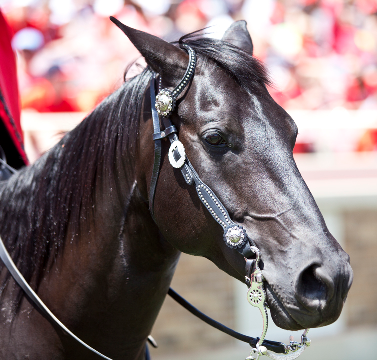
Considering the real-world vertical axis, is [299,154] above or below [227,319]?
above

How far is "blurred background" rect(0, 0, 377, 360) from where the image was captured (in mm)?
5090

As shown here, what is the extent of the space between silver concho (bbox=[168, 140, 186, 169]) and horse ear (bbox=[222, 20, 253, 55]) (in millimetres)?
629

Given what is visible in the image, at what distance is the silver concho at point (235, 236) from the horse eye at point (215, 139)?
0.87ft

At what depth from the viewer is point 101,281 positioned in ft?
5.82

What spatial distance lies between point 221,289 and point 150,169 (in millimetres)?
3699

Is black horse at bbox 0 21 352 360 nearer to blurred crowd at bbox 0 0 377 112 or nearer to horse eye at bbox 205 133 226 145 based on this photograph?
horse eye at bbox 205 133 226 145

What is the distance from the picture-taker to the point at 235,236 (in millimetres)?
1471

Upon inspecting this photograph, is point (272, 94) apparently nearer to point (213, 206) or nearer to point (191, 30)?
point (191, 30)

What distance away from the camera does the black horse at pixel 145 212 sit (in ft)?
4.75

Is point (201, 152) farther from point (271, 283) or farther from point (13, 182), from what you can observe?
point (13, 182)

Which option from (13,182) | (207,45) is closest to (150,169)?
(207,45)

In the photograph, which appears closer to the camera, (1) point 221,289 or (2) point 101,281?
(2) point 101,281

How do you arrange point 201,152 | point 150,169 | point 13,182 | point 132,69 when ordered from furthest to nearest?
1. point 132,69
2. point 13,182
3. point 150,169
4. point 201,152

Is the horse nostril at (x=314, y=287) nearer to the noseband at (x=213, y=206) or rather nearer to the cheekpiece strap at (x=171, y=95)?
the noseband at (x=213, y=206)
